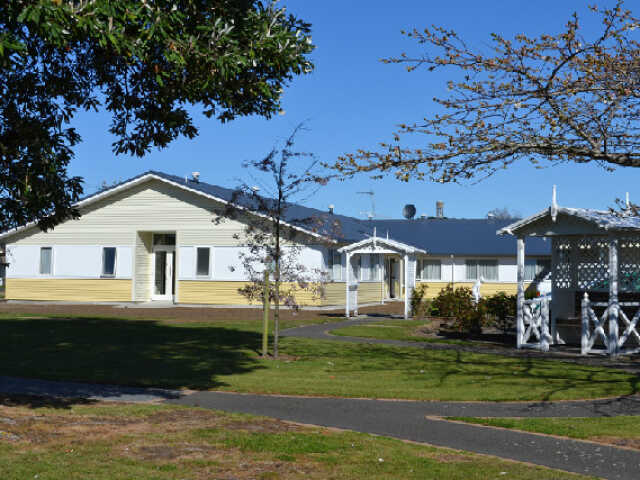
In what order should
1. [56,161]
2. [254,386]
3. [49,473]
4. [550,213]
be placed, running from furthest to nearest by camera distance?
[550,213], [254,386], [56,161], [49,473]

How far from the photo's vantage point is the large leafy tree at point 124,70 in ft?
22.6

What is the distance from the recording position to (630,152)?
973cm

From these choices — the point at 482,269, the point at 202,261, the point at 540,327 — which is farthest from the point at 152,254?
the point at 540,327

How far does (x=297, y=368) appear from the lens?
1339 cm

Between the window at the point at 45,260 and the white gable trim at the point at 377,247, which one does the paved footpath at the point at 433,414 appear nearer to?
the white gable trim at the point at 377,247

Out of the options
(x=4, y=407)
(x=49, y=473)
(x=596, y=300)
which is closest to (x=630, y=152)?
(x=49, y=473)

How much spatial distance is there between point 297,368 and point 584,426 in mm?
6053

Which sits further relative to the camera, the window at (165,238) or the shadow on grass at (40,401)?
the window at (165,238)

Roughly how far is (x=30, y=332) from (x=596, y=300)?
48.1 ft

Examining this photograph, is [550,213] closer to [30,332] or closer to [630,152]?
[630,152]

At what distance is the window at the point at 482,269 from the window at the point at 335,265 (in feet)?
33.3

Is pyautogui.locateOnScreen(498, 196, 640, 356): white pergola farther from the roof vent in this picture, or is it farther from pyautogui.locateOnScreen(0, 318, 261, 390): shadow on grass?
the roof vent

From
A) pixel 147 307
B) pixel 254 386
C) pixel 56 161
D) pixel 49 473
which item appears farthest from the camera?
pixel 147 307

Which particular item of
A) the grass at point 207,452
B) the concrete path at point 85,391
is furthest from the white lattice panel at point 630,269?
the grass at point 207,452
